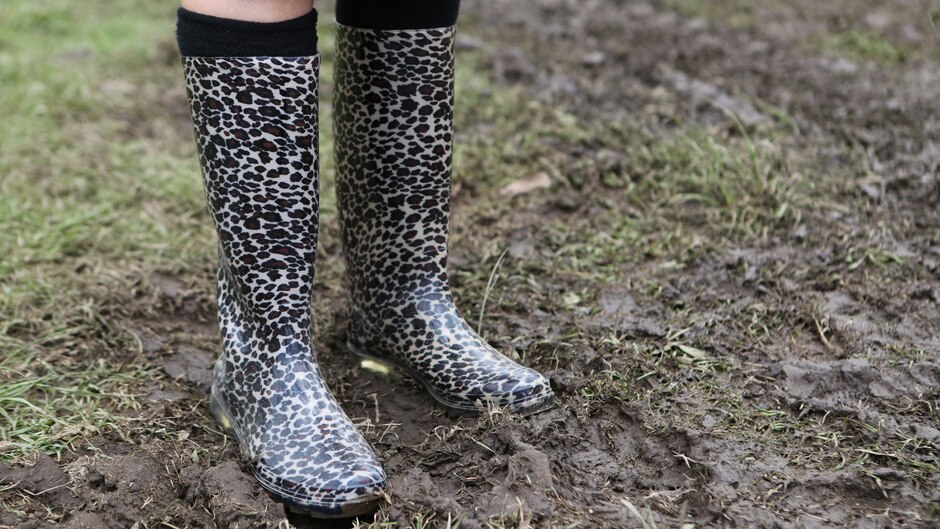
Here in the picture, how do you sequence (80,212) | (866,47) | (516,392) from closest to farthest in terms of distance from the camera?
(516,392)
(80,212)
(866,47)

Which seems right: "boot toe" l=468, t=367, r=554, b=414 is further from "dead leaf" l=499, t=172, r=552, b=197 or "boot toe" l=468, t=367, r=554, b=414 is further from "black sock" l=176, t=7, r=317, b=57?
"dead leaf" l=499, t=172, r=552, b=197

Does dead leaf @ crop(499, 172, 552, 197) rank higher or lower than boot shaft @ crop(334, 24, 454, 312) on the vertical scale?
lower

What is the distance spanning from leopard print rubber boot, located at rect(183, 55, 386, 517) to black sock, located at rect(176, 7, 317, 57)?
12 millimetres

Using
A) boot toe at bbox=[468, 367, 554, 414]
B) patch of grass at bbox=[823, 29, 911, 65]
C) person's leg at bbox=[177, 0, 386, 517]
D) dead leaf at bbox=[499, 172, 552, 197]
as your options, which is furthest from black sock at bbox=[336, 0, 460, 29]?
patch of grass at bbox=[823, 29, 911, 65]

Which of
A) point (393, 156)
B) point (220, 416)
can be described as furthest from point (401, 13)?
point (220, 416)

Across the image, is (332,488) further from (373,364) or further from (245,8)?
(245,8)

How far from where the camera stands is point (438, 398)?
1709mm

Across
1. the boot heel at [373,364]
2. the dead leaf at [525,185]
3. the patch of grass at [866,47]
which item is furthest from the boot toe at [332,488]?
the patch of grass at [866,47]

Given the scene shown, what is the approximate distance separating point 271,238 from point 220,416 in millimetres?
404

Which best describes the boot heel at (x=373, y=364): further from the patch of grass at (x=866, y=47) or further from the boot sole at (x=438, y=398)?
the patch of grass at (x=866, y=47)

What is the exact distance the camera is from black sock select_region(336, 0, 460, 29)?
5.10 feet

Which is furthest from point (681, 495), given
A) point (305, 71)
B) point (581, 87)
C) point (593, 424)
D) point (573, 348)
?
point (581, 87)

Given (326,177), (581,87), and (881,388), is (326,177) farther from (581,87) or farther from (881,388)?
(881,388)

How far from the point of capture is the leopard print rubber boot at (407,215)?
1.61 metres
